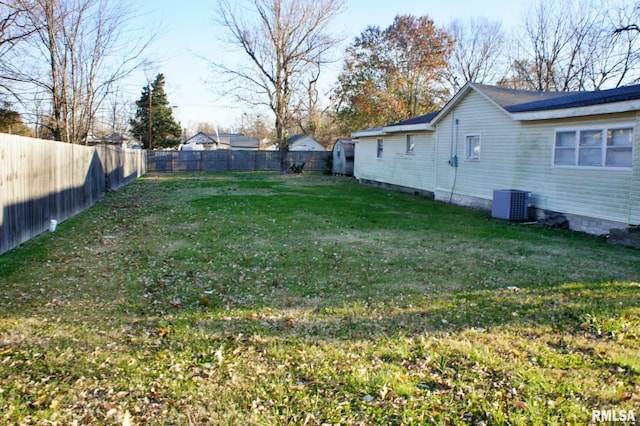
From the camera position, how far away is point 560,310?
4.82 m

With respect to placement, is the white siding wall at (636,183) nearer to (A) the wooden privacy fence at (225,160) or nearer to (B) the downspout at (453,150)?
(B) the downspout at (453,150)

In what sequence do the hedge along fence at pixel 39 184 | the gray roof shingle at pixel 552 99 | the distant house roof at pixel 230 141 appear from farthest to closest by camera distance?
the distant house roof at pixel 230 141, the gray roof shingle at pixel 552 99, the hedge along fence at pixel 39 184

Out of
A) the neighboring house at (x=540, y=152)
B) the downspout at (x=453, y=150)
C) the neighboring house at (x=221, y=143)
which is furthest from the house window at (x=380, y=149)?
the neighboring house at (x=221, y=143)

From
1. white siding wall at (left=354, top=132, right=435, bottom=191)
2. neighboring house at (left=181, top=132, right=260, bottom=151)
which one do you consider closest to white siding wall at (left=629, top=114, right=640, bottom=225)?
white siding wall at (left=354, top=132, right=435, bottom=191)

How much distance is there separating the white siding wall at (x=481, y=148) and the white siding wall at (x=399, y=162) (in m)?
0.83

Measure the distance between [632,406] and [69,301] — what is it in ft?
16.9

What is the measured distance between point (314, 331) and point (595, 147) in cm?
868

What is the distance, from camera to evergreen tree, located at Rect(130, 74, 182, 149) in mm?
42875

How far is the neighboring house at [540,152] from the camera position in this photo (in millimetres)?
9344

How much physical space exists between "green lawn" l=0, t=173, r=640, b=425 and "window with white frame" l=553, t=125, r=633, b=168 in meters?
2.17

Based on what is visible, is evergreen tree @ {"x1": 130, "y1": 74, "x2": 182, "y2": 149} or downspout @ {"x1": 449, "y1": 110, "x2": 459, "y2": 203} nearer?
downspout @ {"x1": 449, "y1": 110, "x2": 459, "y2": 203}

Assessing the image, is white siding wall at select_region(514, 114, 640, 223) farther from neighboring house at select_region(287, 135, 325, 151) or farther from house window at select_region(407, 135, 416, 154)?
neighboring house at select_region(287, 135, 325, 151)

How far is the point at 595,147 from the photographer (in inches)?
393

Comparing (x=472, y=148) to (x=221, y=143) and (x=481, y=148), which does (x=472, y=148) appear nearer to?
(x=481, y=148)
